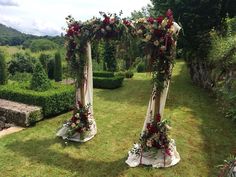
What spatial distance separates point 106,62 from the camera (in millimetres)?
25875

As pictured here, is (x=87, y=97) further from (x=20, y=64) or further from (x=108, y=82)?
(x=20, y=64)

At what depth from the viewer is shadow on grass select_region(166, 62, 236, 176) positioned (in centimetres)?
923

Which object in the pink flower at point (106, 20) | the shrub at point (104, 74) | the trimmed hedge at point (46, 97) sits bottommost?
the trimmed hedge at point (46, 97)

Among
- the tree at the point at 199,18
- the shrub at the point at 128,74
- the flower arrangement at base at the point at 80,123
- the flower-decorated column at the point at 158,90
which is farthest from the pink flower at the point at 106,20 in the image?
the shrub at the point at 128,74

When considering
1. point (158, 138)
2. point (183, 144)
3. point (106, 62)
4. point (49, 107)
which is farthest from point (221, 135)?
point (106, 62)

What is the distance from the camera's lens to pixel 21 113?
1173 cm

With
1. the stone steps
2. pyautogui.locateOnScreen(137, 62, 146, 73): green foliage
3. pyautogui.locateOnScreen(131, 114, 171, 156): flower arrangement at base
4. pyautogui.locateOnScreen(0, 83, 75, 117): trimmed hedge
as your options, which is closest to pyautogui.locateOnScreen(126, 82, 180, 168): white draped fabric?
pyautogui.locateOnScreen(131, 114, 171, 156): flower arrangement at base

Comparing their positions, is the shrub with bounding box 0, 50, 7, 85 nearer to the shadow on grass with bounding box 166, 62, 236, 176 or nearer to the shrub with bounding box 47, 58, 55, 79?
the shrub with bounding box 47, 58, 55, 79

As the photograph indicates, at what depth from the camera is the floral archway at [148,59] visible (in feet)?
25.9

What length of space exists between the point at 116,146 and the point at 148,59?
3326 mm

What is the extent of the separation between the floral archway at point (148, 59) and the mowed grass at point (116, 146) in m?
0.42

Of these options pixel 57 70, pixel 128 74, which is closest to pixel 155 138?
pixel 128 74

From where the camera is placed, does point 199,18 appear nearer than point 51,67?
Yes

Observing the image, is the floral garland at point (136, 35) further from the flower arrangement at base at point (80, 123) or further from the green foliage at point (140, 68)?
the green foliage at point (140, 68)
